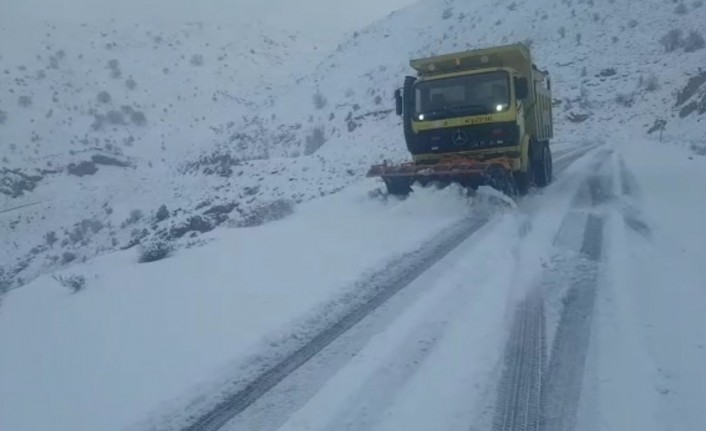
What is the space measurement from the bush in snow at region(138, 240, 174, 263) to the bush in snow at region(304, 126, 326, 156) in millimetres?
21899

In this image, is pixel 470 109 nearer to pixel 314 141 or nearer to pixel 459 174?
pixel 459 174

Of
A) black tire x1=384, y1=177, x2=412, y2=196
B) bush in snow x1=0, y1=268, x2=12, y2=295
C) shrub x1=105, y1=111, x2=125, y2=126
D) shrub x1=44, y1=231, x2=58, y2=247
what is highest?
shrub x1=105, y1=111, x2=125, y2=126

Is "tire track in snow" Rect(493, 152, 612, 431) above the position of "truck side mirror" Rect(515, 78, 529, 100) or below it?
below

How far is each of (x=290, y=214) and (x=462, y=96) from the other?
425 centimetres

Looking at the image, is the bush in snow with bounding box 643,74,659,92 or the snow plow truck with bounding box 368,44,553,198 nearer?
the snow plow truck with bounding box 368,44,553,198

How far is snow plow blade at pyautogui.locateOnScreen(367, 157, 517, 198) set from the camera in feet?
33.3

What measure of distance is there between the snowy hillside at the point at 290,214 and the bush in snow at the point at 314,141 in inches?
7.4

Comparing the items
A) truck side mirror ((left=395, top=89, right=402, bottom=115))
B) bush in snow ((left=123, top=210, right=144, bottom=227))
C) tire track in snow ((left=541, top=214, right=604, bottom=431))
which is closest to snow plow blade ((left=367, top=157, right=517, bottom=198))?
truck side mirror ((left=395, top=89, right=402, bottom=115))

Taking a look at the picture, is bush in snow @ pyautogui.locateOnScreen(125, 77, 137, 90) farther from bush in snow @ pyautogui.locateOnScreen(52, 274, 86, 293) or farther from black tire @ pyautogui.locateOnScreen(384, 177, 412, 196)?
bush in snow @ pyautogui.locateOnScreen(52, 274, 86, 293)

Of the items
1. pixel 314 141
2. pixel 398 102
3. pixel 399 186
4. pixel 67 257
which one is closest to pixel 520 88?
pixel 398 102

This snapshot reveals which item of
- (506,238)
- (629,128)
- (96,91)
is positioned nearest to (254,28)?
(96,91)

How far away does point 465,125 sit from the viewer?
11.0m

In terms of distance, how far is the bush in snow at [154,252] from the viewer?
9016 mm

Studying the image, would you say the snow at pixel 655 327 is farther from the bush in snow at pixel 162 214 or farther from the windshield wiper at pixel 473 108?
the bush in snow at pixel 162 214
